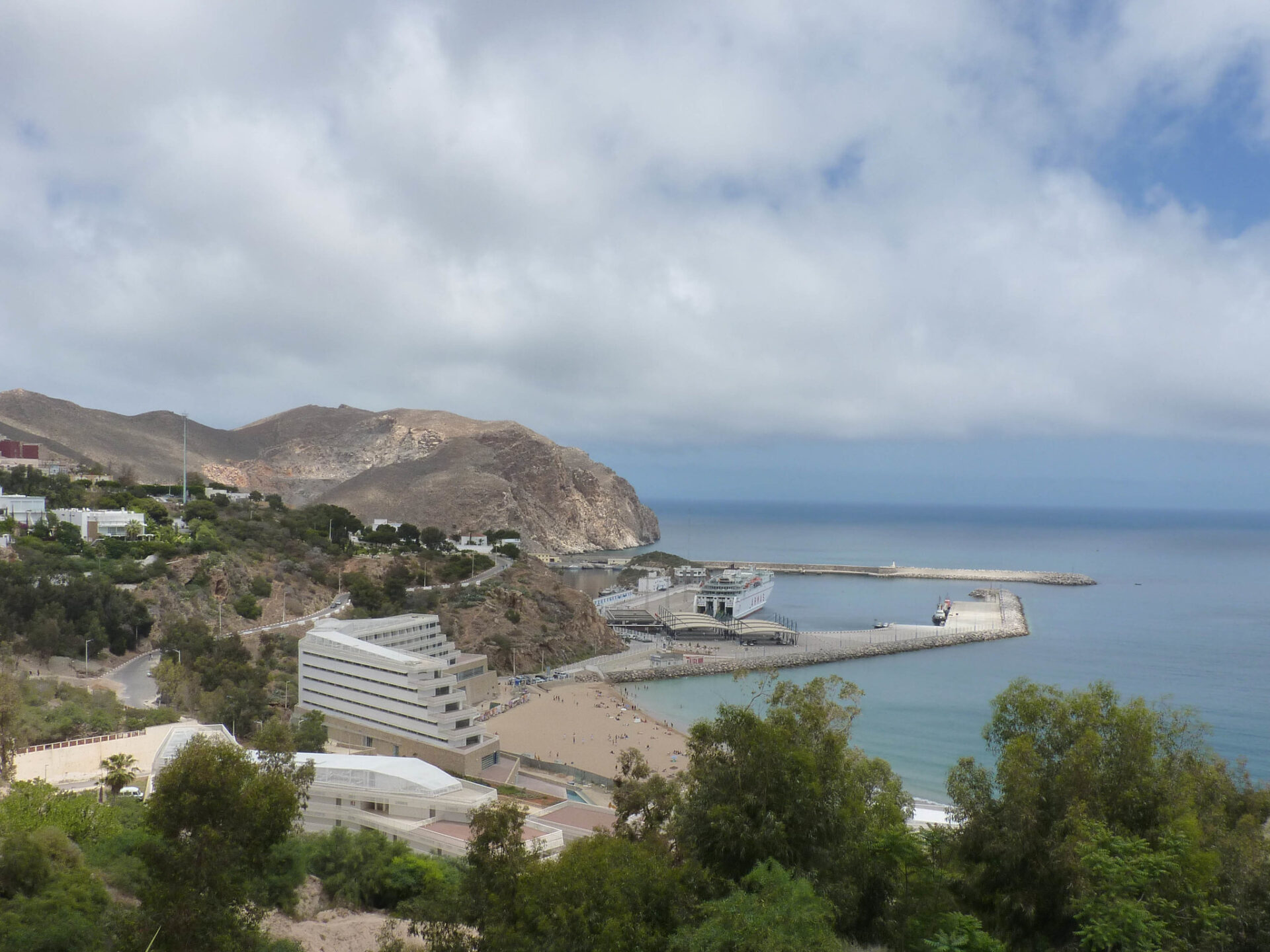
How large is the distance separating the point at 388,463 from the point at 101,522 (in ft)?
317

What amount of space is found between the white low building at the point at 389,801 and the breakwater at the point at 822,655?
22.8 m

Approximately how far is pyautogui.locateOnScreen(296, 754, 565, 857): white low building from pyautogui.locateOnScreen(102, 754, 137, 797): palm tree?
130 inches

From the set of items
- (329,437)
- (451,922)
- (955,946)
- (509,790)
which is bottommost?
(509,790)

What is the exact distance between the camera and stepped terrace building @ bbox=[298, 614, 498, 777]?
25453 mm

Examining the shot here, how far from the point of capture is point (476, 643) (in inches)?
1599

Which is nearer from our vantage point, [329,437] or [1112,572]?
[1112,572]

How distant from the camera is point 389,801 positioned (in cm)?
1741

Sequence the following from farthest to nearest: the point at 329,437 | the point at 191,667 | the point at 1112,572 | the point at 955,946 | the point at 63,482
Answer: the point at 329,437 → the point at 1112,572 → the point at 63,482 → the point at 191,667 → the point at 955,946

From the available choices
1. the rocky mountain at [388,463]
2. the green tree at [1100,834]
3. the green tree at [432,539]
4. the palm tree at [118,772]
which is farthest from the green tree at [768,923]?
the rocky mountain at [388,463]

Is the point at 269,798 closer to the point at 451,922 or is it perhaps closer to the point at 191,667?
the point at 451,922

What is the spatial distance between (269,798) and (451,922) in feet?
7.69

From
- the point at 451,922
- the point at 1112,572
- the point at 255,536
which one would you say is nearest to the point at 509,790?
the point at 451,922

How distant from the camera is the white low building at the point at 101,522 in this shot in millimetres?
40625

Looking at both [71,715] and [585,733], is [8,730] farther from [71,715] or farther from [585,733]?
[585,733]
